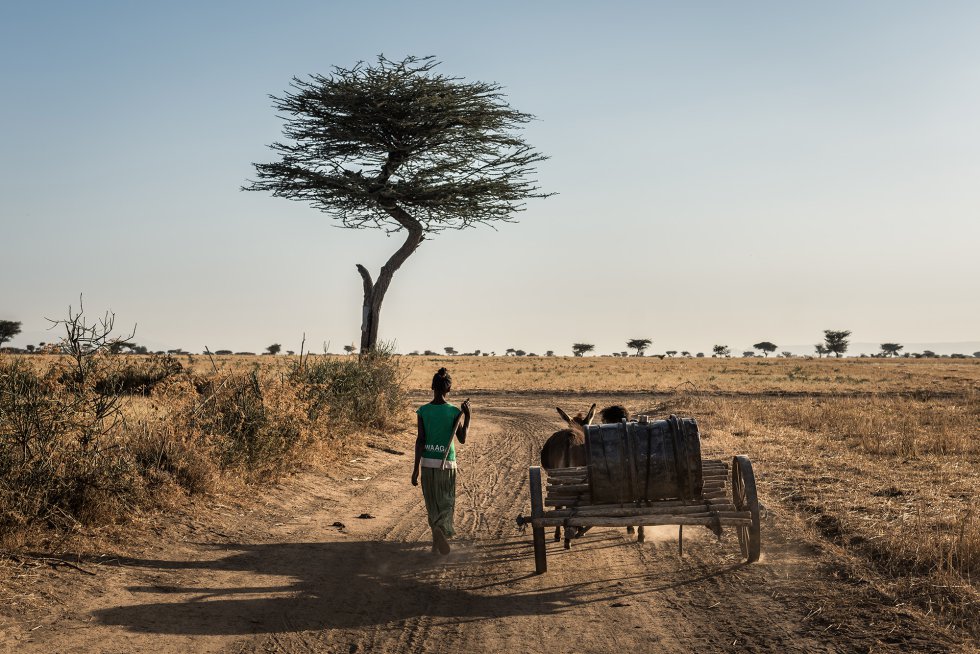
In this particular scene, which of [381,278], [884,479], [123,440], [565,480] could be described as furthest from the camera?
[381,278]

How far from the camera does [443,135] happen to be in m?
25.8

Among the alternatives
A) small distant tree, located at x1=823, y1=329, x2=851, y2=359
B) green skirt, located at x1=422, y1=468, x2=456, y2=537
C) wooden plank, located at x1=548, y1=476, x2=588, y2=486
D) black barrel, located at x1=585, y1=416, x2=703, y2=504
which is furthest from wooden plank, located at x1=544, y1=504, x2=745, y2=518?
small distant tree, located at x1=823, y1=329, x2=851, y2=359

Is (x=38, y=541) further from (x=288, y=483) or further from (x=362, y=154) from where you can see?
(x=362, y=154)

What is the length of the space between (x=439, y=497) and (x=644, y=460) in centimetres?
224

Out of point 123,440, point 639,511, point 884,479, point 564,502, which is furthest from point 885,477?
point 123,440

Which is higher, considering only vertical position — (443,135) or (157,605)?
(443,135)

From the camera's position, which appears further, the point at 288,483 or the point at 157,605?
the point at 288,483

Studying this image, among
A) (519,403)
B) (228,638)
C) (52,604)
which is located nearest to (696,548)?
(228,638)

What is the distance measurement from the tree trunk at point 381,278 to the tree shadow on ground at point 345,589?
1649 centimetres

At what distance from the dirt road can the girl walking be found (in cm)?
44

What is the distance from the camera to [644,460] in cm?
733

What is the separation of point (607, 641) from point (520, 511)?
502cm

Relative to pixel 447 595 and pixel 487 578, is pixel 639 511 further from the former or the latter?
pixel 447 595

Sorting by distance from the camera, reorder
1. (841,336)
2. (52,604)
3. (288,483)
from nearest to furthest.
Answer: (52,604) → (288,483) → (841,336)
